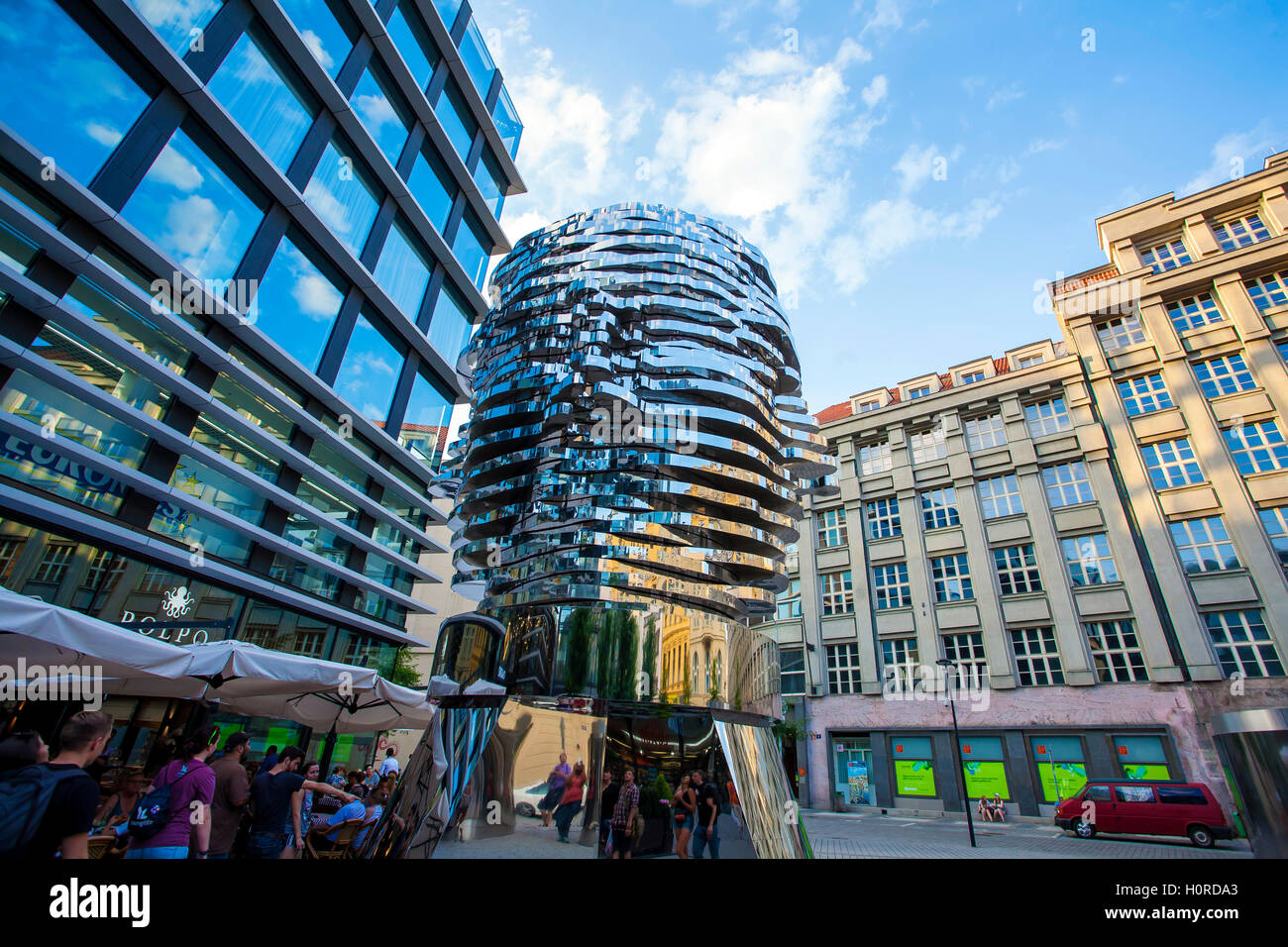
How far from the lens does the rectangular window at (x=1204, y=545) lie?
1011 inches

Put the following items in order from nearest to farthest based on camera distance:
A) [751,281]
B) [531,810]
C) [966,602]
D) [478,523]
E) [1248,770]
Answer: [531,810], [478,523], [751,281], [1248,770], [966,602]

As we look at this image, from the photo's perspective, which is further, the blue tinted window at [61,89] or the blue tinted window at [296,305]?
the blue tinted window at [296,305]

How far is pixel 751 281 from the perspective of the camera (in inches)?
177

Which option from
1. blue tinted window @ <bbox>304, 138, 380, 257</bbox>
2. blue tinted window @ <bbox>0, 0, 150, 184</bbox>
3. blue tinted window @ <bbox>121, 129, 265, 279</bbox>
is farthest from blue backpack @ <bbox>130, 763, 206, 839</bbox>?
blue tinted window @ <bbox>304, 138, 380, 257</bbox>

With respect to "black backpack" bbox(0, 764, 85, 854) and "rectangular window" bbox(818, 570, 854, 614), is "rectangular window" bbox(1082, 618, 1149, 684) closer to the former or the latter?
"rectangular window" bbox(818, 570, 854, 614)

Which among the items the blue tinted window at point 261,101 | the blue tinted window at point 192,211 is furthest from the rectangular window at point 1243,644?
the blue tinted window at point 261,101

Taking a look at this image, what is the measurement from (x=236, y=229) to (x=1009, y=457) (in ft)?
117

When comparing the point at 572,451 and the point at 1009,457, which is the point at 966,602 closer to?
the point at 1009,457

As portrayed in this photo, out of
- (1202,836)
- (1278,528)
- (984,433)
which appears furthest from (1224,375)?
(1202,836)

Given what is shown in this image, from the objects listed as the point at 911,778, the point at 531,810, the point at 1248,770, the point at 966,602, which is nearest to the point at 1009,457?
the point at 966,602

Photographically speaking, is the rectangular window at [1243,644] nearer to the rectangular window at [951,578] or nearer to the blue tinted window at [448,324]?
the rectangular window at [951,578]

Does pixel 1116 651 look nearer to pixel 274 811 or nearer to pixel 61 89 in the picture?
pixel 274 811

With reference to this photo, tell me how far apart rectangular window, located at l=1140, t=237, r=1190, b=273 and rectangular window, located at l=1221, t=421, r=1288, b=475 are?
33.2 feet

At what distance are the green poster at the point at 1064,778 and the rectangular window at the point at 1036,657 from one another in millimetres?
3490
